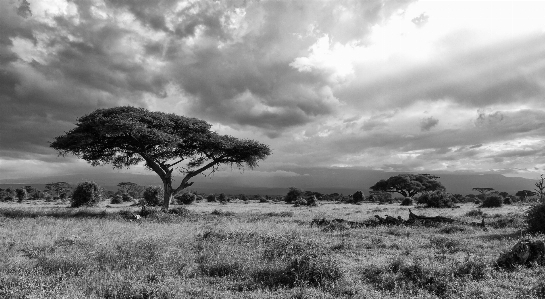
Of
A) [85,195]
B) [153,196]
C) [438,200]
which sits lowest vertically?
[438,200]

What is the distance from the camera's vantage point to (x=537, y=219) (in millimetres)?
16156

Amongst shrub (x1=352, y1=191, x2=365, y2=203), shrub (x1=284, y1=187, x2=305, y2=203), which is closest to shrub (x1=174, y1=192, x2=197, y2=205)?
shrub (x1=284, y1=187, x2=305, y2=203)

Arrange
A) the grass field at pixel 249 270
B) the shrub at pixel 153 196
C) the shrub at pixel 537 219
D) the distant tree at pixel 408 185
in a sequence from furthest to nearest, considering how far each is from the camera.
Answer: the distant tree at pixel 408 185, the shrub at pixel 153 196, the shrub at pixel 537 219, the grass field at pixel 249 270

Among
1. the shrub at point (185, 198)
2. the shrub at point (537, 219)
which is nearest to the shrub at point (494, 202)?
the shrub at point (537, 219)

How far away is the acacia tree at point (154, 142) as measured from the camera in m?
24.3

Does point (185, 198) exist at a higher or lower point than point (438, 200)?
lower

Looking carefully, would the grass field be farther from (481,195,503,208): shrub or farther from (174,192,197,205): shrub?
(174,192,197,205): shrub

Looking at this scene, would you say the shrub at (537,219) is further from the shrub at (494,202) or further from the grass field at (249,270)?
the shrub at (494,202)

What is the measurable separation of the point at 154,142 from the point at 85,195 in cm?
1779

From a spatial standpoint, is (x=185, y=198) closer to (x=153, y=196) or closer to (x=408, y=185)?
(x=153, y=196)

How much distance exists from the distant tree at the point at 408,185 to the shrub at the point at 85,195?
7233cm

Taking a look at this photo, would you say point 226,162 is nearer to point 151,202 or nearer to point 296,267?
point 151,202

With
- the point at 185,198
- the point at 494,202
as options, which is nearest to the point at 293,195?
the point at 185,198

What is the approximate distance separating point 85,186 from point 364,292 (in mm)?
38628
